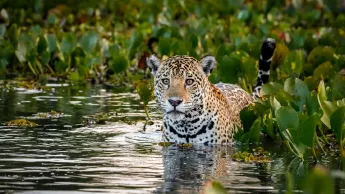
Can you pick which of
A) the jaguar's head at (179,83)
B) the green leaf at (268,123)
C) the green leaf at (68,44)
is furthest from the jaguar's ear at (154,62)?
the green leaf at (68,44)

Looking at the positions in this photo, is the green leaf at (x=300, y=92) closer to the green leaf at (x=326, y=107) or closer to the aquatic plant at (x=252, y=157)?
the aquatic plant at (x=252, y=157)

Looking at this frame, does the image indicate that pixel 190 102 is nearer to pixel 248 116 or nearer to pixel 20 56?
pixel 248 116

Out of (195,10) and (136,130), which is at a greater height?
(195,10)

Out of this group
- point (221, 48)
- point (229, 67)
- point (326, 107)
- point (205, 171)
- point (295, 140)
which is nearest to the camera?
point (205, 171)

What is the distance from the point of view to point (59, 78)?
23.0 m

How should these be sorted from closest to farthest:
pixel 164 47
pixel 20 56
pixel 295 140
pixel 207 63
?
pixel 295 140, pixel 207 63, pixel 164 47, pixel 20 56

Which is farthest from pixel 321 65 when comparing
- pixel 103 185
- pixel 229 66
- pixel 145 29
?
pixel 145 29

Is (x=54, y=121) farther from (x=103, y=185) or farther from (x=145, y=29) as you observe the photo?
(x=145, y=29)

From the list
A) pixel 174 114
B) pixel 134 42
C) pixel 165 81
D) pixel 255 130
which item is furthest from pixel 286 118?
pixel 134 42

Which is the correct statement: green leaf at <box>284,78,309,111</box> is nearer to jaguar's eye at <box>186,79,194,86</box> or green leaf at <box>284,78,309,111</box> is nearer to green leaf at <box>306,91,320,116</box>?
green leaf at <box>306,91,320,116</box>

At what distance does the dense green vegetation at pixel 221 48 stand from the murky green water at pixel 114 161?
1.79 feet

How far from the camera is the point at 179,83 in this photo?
1446 cm

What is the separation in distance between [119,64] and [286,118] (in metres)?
9.05

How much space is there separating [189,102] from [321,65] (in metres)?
5.18
